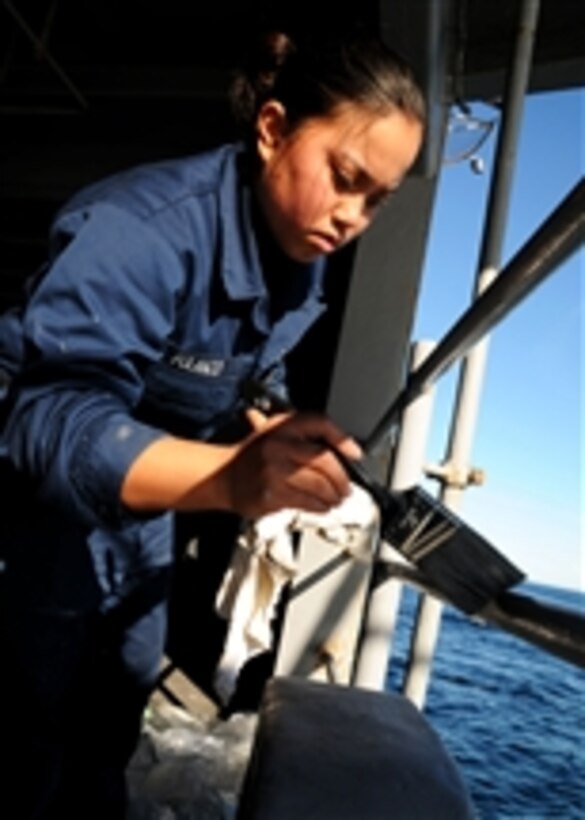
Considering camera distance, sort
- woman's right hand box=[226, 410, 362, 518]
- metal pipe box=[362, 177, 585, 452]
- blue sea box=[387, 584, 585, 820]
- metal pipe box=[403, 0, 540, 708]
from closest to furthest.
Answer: metal pipe box=[362, 177, 585, 452] → woman's right hand box=[226, 410, 362, 518] → metal pipe box=[403, 0, 540, 708] → blue sea box=[387, 584, 585, 820]

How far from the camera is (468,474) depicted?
5.25 ft

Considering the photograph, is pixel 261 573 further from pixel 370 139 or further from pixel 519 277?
pixel 519 277

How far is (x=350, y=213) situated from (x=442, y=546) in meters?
0.46

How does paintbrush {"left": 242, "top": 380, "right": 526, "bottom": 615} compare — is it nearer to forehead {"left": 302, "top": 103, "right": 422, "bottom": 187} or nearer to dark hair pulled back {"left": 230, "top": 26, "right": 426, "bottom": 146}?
forehead {"left": 302, "top": 103, "right": 422, "bottom": 187}

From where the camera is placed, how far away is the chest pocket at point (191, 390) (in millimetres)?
1140

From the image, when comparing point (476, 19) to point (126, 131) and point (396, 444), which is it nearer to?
point (396, 444)

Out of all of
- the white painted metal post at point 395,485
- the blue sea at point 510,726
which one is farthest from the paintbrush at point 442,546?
the blue sea at point 510,726

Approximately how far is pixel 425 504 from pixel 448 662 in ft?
75.0

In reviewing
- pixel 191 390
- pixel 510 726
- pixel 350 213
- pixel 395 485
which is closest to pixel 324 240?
pixel 350 213

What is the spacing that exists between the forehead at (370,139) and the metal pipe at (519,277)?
29 cm

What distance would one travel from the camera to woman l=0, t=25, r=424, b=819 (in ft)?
2.28

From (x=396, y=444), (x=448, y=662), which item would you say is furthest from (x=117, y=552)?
(x=448, y=662)

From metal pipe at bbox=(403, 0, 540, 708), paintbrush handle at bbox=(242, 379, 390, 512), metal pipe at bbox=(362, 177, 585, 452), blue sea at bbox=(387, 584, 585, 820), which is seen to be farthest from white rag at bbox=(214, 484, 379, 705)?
blue sea at bbox=(387, 584, 585, 820)

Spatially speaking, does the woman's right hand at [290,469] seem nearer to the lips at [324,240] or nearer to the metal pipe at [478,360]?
the lips at [324,240]
